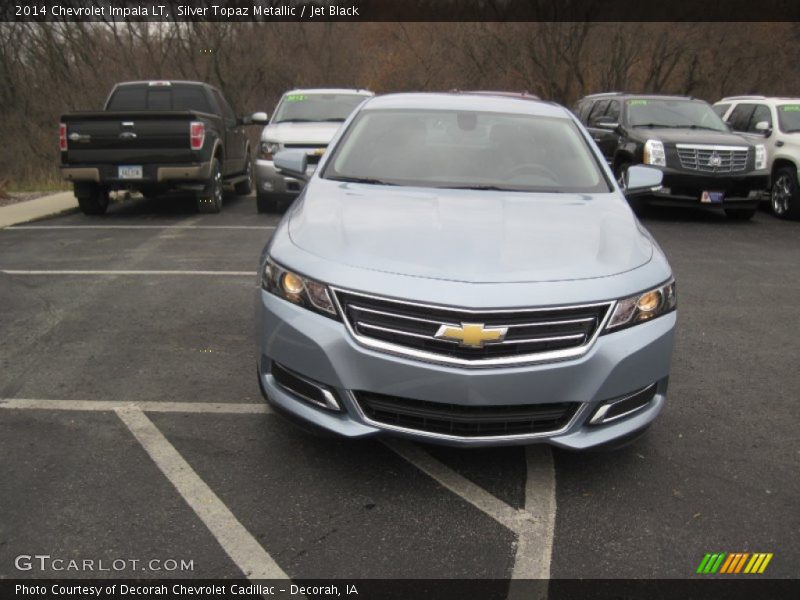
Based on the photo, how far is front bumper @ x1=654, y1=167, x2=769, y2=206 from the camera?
10.9 metres

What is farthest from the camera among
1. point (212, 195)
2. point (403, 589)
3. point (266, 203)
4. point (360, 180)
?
point (266, 203)

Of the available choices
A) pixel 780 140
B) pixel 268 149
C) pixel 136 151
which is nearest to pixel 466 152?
pixel 268 149

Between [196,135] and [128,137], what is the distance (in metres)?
0.90

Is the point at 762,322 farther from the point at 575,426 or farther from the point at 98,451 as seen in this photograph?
the point at 98,451

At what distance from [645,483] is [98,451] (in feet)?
8.43

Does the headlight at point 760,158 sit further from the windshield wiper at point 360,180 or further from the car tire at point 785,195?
the windshield wiper at point 360,180

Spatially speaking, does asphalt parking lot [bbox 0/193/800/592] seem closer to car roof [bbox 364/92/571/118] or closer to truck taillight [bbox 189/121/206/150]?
car roof [bbox 364/92/571/118]

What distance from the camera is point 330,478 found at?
3410 mm

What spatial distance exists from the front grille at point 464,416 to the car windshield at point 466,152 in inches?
65.5

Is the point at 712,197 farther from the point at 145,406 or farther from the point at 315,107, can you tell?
the point at 145,406

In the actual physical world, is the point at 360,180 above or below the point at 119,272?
above

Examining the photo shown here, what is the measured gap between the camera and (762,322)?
239 inches

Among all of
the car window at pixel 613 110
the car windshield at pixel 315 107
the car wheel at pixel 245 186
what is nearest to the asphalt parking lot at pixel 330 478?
the car windshield at pixel 315 107

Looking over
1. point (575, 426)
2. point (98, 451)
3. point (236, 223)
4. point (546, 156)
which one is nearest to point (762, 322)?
point (546, 156)
